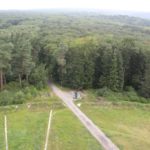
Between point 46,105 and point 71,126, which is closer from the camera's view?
point 71,126

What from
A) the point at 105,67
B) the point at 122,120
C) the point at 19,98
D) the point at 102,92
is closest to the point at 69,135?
the point at 122,120

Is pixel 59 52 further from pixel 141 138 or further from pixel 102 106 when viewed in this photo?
pixel 141 138

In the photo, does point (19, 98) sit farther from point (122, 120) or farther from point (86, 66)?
point (122, 120)

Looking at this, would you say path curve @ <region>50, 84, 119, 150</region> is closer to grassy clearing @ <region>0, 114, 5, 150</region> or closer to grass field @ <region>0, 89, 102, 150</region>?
grass field @ <region>0, 89, 102, 150</region>

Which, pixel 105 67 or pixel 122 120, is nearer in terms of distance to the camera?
pixel 122 120

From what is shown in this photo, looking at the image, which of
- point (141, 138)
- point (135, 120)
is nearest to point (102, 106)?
point (135, 120)

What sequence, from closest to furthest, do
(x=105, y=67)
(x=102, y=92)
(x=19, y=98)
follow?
(x=19, y=98)
(x=102, y=92)
(x=105, y=67)
